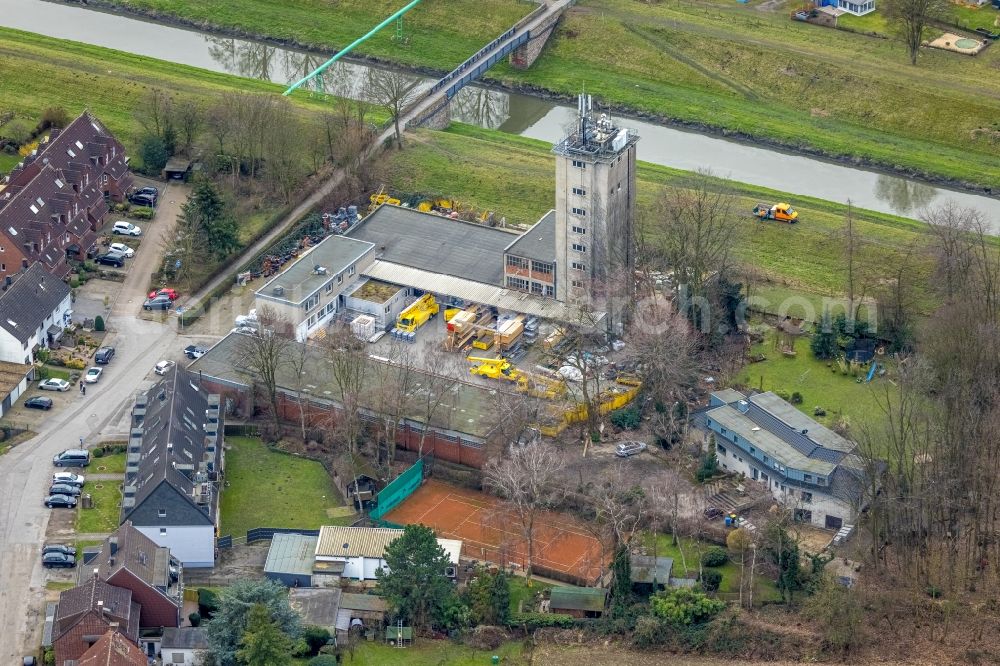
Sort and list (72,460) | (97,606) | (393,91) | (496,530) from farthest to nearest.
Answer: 1. (393,91)
2. (72,460)
3. (496,530)
4. (97,606)

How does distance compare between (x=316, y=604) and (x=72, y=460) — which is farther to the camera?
(x=72, y=460)

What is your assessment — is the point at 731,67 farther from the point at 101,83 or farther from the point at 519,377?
the point at 519,377

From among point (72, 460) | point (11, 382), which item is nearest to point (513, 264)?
point (72, 460)

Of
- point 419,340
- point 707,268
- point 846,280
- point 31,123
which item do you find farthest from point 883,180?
point 31,123

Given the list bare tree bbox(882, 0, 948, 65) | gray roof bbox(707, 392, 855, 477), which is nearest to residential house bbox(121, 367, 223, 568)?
gray roof bbox(707, 392, 855, 477)

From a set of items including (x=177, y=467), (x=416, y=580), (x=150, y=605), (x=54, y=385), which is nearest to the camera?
(x=150, y=605)

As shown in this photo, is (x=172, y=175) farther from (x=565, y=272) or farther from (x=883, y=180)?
(x=883, y=180)

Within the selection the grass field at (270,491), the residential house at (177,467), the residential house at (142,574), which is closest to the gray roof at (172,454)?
the residential house at (177,467)
